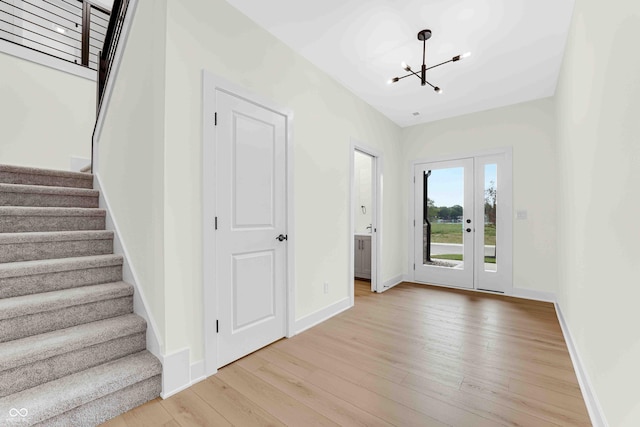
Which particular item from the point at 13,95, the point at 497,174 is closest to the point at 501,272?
the point at 497,174

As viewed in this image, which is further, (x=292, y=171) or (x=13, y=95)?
(x=13, y=95)

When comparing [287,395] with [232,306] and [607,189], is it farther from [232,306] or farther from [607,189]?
[607,189]

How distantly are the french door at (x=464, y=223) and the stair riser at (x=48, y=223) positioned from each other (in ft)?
15.1

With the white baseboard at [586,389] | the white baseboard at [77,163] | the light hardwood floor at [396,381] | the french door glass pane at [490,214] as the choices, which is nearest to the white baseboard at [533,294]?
the french door glass pane at [490,214]

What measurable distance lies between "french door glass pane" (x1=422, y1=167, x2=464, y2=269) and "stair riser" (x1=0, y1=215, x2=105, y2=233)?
4.65 m

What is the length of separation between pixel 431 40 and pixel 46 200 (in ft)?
12.7

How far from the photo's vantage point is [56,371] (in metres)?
1.60

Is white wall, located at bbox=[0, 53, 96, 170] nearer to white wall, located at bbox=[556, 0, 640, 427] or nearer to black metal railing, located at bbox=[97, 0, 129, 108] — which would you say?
black metal railing, located at bbox=[97, 0, 129, 108]

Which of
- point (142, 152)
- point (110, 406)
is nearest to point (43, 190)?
point (142, 152)

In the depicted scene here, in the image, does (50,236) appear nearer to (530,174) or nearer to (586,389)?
(586,389)

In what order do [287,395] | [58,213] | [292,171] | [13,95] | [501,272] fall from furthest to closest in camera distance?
[501,272], [13,95], [292,171], [58,213], [287,395]

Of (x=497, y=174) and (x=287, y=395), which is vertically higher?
(x=497, y=174)

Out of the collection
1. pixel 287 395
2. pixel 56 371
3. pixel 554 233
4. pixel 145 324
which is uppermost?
pixel 554 233

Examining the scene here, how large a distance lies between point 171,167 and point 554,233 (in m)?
4.74
